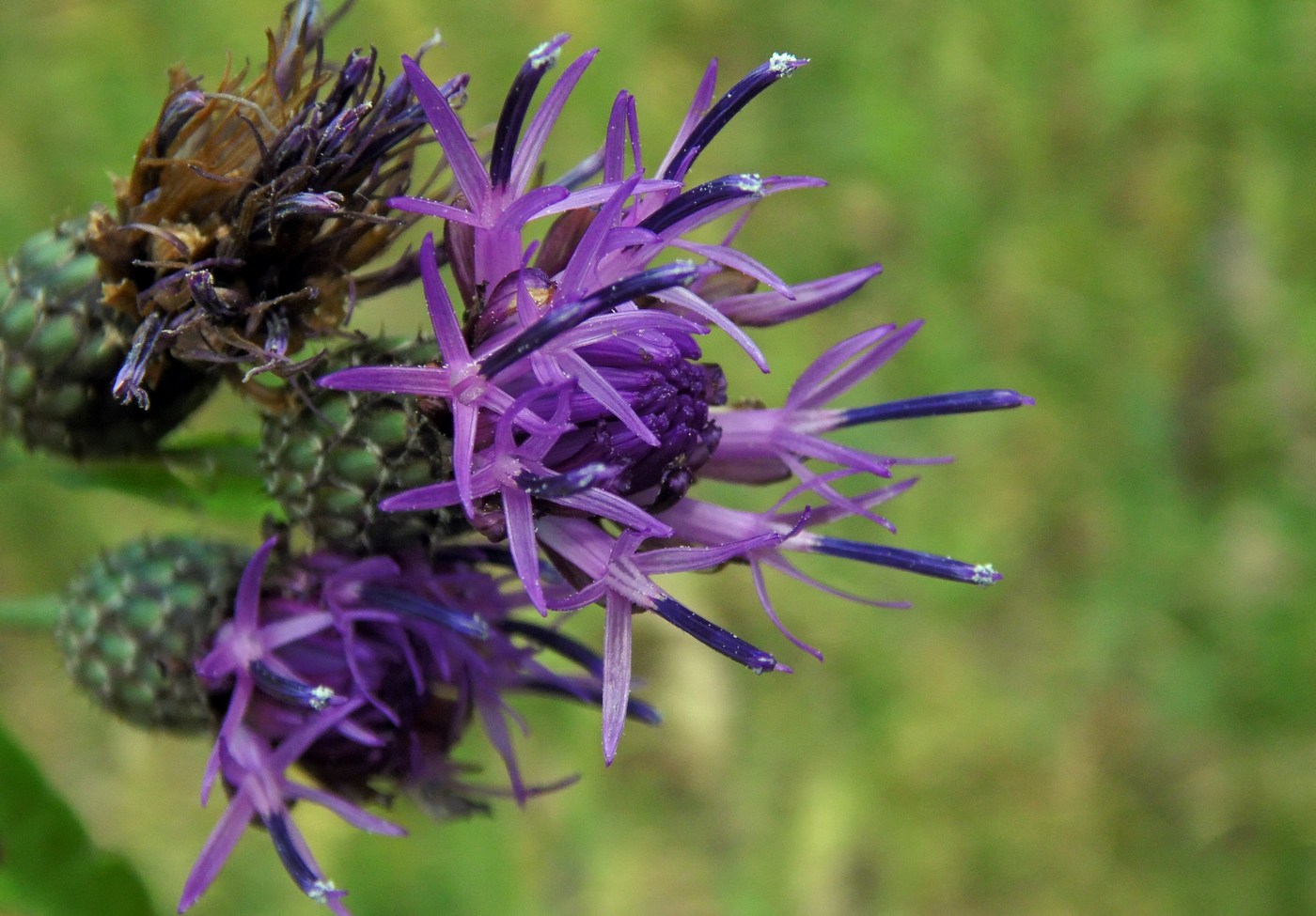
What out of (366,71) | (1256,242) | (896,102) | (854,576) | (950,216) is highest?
(366,71)

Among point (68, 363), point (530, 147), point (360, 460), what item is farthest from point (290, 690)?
point (530, 147)

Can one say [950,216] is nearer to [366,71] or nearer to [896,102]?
[896,102]

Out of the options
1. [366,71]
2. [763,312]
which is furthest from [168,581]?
[763,312]

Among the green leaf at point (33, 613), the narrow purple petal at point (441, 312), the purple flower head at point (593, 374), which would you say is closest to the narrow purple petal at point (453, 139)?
the purple flower head at point (593, 374)

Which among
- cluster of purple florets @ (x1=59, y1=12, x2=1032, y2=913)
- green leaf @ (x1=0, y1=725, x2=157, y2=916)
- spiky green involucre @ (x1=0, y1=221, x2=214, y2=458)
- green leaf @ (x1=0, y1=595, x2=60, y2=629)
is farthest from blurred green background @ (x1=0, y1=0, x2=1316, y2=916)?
cluster of purple florets @ (x1=59, y1=12, x2=1032, y2=913)

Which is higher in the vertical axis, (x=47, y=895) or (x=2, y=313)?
(x=2, y=313)

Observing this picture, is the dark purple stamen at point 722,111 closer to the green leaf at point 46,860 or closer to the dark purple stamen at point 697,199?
the dark purple stamen at point 697,199

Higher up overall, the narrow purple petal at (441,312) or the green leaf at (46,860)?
the narrow purple petal at (441,312)

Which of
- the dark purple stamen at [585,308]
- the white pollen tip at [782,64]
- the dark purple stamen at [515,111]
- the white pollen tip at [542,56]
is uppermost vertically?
the white pollen tip at [542,56]
